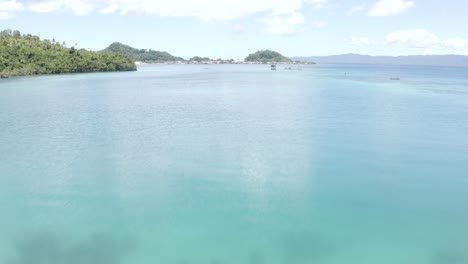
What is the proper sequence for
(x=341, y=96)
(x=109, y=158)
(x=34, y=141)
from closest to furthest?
(x=109, y=158)
(x=34, y=141)
(x=341, y=96)

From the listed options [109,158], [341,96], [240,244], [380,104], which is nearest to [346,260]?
[240,244]

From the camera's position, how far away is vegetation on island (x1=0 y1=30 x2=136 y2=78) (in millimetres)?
63691

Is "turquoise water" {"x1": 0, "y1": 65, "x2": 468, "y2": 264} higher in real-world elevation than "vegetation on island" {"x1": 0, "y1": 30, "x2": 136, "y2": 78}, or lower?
lower

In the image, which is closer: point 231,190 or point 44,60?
point 231,190

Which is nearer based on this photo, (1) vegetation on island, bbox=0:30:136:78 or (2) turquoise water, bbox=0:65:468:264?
(2) turquoise water, bbox=0:65:468:264

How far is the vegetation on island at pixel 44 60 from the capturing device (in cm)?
6369

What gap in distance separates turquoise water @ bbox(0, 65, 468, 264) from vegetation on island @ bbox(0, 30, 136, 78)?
40880 millimetres

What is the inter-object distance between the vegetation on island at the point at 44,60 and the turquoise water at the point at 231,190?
134 ft

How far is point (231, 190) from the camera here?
15188 millimetres

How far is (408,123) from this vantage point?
1113 inches

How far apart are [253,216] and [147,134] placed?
12.0m

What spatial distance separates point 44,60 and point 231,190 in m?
64.7

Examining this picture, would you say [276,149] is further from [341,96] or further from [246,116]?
[341,96]

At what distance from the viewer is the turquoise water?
1141 centimetres
